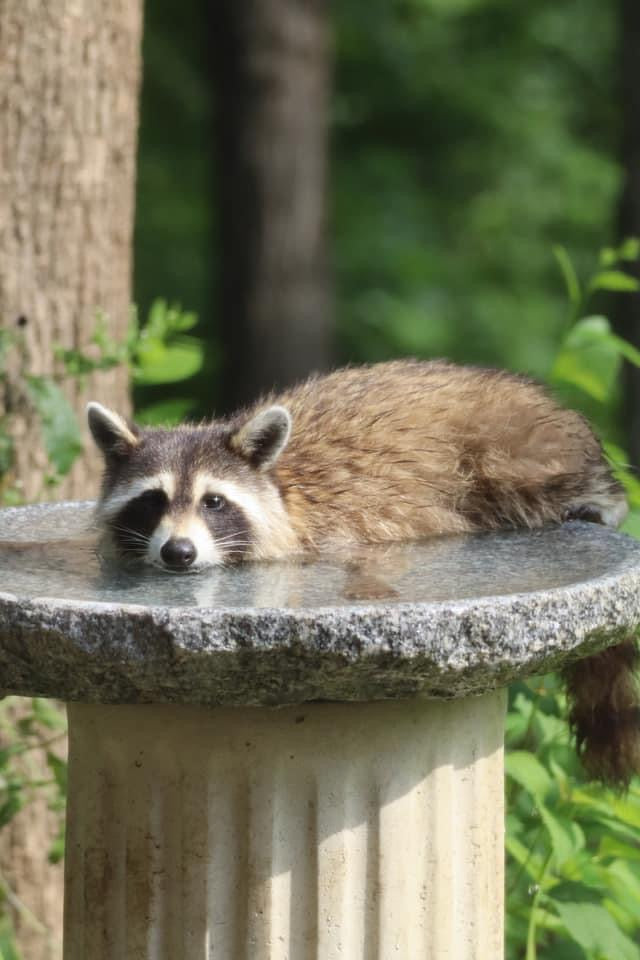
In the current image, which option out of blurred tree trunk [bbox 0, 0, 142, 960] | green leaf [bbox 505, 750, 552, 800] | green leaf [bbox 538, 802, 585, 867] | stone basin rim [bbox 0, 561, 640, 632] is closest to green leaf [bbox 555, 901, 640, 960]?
green leaf [bbox 538, 802, 585, 867]

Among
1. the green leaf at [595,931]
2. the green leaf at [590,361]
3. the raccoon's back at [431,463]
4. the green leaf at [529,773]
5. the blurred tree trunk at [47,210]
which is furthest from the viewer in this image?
the blurred tree trunk at [47,210]

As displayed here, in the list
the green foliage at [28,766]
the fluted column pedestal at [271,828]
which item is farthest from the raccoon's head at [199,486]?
the green foliage at [28,766]

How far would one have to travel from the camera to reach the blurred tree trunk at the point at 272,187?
1134 centimetres

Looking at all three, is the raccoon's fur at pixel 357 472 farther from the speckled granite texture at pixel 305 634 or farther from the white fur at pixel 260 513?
the speckled granite texture at pixel 305 634

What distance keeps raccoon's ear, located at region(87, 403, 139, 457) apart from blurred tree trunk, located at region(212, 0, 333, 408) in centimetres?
675

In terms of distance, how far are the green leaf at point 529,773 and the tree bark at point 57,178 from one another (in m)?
2.23

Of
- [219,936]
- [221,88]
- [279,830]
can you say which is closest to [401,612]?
[279,830]

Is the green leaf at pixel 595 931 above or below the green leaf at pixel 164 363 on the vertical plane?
below

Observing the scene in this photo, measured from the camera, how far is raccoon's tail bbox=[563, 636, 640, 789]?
409 cm

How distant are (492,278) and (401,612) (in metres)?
12.9

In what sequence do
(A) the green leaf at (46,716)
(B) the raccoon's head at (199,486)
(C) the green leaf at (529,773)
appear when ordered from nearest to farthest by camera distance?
(C) the green leaf at (529,773), (B) the raccoon's head at (199,486), (A) the green leaf at (46,716)

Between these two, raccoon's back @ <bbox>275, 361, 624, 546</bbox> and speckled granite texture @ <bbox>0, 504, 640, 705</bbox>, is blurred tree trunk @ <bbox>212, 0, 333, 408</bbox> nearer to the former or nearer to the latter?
raccoon's back @ <bbox>275, 361, 624, 546</bbox>

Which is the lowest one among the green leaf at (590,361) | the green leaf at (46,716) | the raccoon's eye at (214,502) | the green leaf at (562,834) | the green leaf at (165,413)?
the green leaf at (46,716)

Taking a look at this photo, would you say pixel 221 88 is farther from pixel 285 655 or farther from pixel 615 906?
pixel 285 655
